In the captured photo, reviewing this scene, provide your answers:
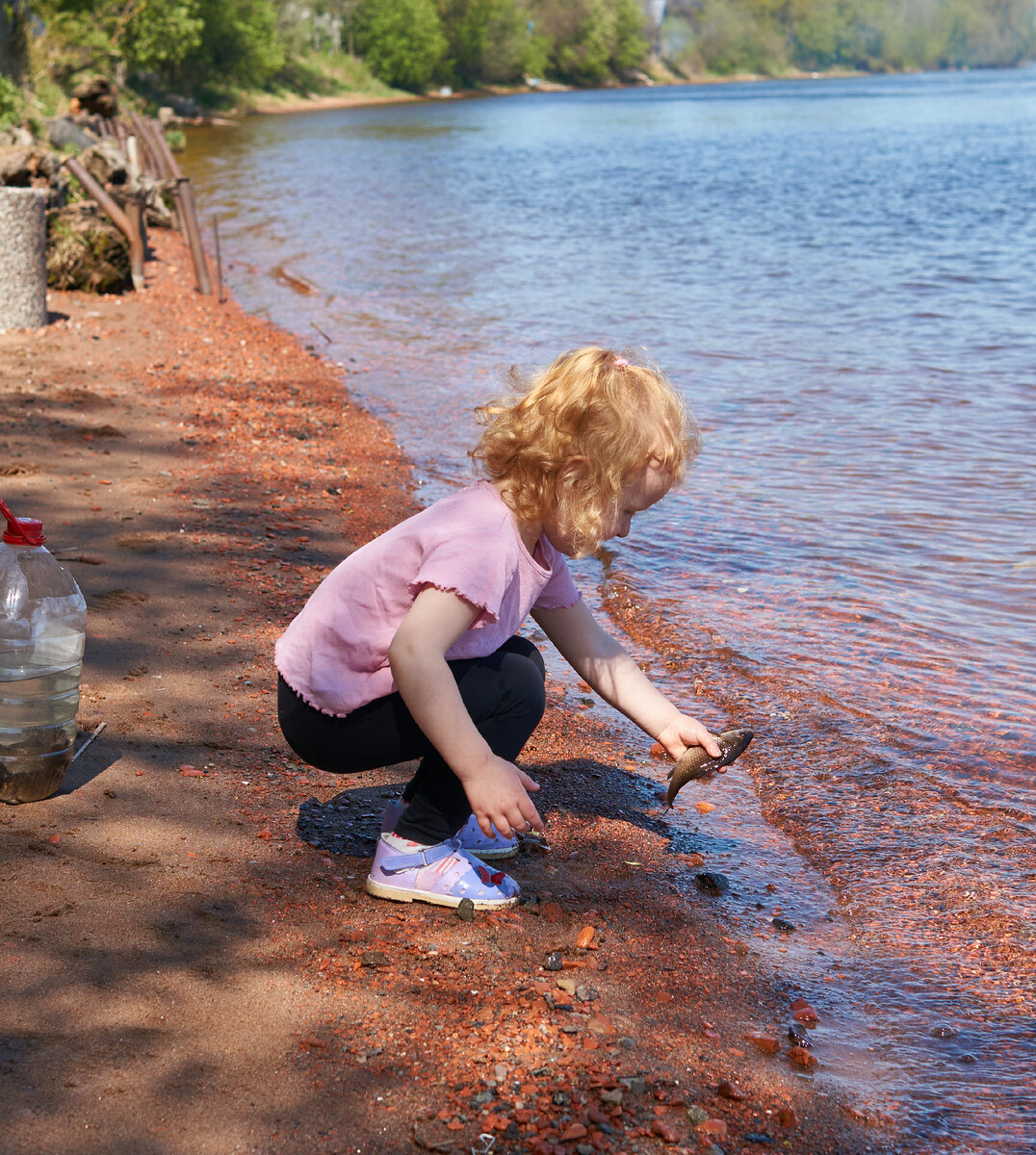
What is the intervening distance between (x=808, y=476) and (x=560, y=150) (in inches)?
1286

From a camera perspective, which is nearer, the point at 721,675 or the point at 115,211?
the point at 721,675

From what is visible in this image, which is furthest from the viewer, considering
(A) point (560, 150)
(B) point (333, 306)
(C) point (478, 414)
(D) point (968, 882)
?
(A) point (560, 150)

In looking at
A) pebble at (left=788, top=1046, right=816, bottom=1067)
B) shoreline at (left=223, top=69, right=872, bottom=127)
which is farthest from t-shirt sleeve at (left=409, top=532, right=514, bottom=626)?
shoreline at (left=223, top=69, right=872, bottom=127)

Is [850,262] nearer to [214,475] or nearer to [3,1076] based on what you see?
[214,475]

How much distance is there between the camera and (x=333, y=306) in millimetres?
13352

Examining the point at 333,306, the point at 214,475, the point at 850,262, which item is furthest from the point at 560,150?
the point at 214,475

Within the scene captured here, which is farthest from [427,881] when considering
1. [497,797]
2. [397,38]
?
[397,38]

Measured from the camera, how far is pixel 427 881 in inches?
109

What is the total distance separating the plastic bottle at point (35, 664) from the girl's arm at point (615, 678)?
1.23 meters

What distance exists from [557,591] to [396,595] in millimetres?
470

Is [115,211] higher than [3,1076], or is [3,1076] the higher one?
[115,211]

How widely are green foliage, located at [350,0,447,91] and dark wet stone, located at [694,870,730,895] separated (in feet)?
262

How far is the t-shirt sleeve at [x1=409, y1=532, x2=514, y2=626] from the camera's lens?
2.34 m

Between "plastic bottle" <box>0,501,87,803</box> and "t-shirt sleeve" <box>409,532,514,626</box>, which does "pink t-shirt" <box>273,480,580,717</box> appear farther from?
"plastic bottle" <box>0,501,87,803</box>
